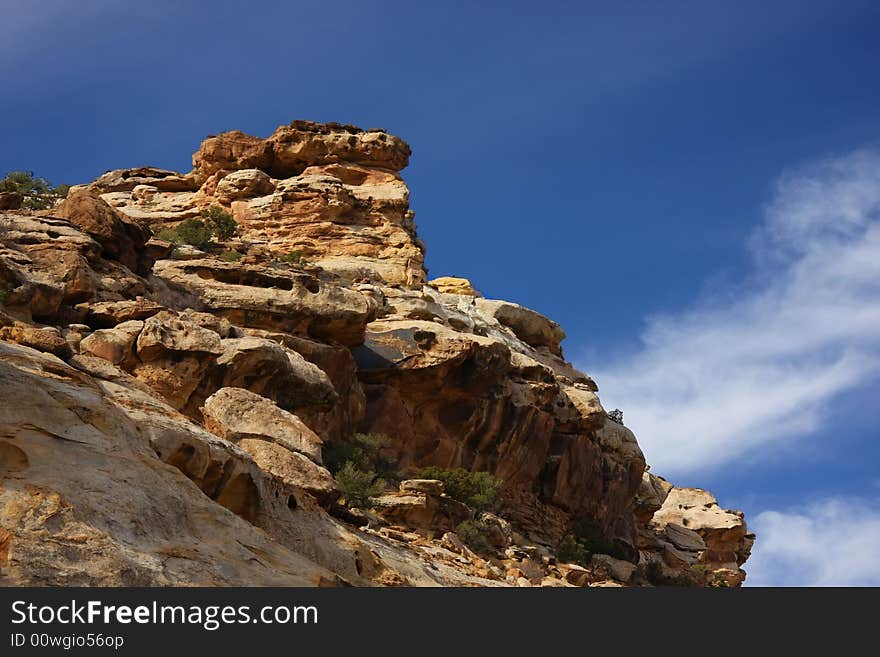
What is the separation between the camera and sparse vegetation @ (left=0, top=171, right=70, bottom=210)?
47062 mm

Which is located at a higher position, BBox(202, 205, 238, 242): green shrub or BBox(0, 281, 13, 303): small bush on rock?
BBox(202, 205, 238, 242): green shrub

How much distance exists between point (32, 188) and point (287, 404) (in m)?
25.8

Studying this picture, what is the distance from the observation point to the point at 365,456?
116 feet

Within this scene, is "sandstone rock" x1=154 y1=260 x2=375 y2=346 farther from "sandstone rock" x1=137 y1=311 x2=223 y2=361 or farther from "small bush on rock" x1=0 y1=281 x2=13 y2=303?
"small bush on rock" x1=0 y1=281 x2=13 y2=303

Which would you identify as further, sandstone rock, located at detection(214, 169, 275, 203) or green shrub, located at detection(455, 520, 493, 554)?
sandstone rock, located at detection(214, 169, 275, 203)

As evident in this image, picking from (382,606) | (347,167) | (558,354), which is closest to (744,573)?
(558,354)

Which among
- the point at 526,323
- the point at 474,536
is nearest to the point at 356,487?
the point at 474,536

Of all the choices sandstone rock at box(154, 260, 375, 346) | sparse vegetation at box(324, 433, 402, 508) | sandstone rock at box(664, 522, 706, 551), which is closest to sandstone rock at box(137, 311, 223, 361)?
sparse vegetation at box(324, 433, 402, 508)

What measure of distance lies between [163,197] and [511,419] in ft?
89.9

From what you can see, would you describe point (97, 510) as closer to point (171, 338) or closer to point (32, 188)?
point (171, 338)

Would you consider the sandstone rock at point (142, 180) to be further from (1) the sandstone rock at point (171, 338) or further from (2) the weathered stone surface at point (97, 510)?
(2) the weathered stone surface at point (97, 510)

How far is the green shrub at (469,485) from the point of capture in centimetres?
3762

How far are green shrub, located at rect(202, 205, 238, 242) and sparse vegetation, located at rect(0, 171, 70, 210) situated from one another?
22.1 ft

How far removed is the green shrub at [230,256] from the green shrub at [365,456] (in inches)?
323
